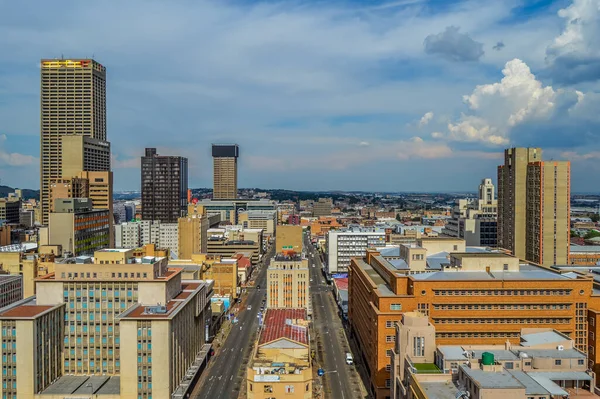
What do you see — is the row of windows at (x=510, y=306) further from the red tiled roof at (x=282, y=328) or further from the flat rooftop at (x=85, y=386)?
the flat rooftop at (x=85, y=386)

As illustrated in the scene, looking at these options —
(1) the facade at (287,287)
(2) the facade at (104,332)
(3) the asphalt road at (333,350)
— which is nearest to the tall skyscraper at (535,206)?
(3) the asphalt road at (333,350)

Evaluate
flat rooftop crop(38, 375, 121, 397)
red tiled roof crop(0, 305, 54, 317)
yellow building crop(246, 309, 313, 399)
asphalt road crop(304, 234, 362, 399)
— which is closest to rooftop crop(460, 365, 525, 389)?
yellow building crop(246, 309, 313, 399)

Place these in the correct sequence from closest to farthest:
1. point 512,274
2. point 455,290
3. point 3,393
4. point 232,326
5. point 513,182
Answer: point 3,393 → point 455,290 → point 512,274 → point 232,326 → point 513,182

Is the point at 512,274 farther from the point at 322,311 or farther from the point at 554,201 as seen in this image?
the point at 322,311

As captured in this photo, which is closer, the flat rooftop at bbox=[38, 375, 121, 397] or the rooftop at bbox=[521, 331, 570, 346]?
the rooftop at bbox=[521, 331, 570, 346]

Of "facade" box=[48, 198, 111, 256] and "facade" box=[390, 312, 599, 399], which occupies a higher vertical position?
"facade" box=[48, 198, 111, 256]

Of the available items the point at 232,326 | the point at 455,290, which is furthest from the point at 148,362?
the point at 232,326

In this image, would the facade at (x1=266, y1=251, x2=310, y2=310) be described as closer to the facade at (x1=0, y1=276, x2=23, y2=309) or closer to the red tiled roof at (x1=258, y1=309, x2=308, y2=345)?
the red tiled roof at (x1=258, y1=309, x2=308, y2=345)
